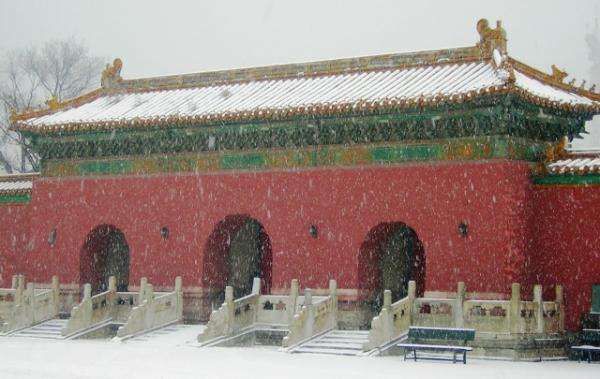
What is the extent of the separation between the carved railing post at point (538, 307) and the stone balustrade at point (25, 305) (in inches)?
426

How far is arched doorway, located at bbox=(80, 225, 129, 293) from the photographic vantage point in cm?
2341

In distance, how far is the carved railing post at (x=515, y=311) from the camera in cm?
1677

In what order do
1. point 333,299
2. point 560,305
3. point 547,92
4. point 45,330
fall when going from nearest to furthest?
point 560,305
point 333,299
point 547,92
point 45,330

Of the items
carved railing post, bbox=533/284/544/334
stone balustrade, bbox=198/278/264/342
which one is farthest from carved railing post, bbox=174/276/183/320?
carved railing post, bbox=533/284/544/334

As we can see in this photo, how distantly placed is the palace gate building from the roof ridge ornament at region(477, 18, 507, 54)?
0.03 metres

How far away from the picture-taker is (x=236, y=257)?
22703 mm

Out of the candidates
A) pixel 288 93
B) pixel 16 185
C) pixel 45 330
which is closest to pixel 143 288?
pixel 45 330

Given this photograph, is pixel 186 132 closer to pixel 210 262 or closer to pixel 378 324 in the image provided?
pixel 210 262

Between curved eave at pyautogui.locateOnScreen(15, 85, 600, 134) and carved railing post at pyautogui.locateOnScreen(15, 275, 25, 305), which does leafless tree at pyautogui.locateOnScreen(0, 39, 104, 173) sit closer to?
curved eave at pyautogui.locateOnScreen(15, 85, 600, 134)

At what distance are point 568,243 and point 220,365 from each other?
7.17m

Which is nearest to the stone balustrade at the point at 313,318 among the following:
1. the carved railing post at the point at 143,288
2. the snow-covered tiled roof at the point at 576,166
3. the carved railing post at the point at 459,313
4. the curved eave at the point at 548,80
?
the carved railing post at the point at 459,313

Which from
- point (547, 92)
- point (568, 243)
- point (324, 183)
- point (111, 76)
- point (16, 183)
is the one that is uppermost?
point (111, 76)

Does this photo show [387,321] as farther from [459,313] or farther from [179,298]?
[179,298]

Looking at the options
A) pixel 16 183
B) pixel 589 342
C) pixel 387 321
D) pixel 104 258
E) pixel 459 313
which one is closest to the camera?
pixel 387 321
